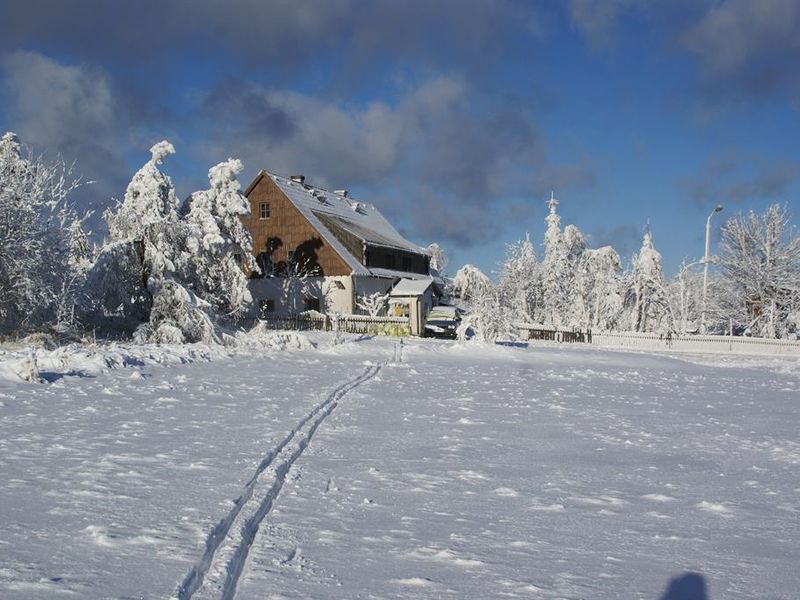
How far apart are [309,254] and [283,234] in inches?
91.0

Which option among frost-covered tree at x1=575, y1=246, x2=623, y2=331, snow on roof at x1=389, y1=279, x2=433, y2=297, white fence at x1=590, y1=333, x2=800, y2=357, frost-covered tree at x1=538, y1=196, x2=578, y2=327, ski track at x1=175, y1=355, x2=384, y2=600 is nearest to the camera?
ski track at x1=175, y1=355, x2=384, y2=600

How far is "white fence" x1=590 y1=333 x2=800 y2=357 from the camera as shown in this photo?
34812 millimetres

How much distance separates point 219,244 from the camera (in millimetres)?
25938

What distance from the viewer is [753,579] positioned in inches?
186

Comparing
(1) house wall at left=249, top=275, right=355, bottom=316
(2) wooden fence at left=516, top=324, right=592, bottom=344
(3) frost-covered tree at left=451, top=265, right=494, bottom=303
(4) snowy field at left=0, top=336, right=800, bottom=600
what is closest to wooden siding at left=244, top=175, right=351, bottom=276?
(1) house wall at left=249, top=275, right=355, bottom=316

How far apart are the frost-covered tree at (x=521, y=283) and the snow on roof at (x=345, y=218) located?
6616mm

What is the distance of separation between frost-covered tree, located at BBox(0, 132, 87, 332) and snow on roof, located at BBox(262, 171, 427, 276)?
20.5 meters

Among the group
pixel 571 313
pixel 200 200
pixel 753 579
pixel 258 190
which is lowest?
pixel 753 579

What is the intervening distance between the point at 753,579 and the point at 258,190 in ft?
133

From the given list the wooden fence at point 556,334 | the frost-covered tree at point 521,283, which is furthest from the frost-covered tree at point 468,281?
the wooden fence at point 556,334

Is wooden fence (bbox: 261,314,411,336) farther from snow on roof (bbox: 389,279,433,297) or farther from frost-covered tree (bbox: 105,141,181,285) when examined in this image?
frost-covered tree (bbox: 105,141,181,285)

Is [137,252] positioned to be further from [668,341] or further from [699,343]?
[699,343]

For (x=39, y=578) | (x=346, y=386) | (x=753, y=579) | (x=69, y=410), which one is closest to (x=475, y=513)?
(x=753, y=579)

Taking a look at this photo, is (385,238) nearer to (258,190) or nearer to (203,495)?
(258,190)
